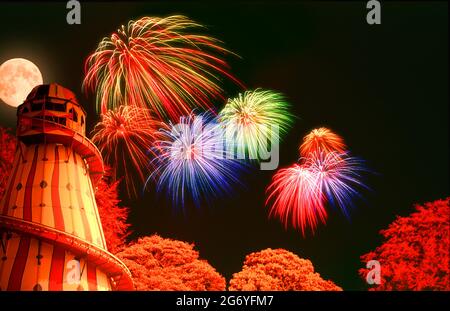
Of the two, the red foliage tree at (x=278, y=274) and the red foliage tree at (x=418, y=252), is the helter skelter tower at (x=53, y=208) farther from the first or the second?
the red foliage tree at (x=418, y=252)

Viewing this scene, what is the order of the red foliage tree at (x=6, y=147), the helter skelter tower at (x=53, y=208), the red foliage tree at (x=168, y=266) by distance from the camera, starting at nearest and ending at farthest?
the helter skelter tower at (x=53, y=208), the red foliage tree at (x=6, y=147), the red foliage tree at (x=168, y=266)

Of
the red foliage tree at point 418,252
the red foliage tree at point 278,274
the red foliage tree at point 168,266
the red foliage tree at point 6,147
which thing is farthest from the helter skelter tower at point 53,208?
the red foliage tree at point 418,252

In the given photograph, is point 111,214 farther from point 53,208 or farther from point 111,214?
point 53,208

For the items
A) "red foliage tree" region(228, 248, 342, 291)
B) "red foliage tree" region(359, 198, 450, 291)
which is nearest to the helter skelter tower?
"red foliage tree" region(228, 248, 342, 291)

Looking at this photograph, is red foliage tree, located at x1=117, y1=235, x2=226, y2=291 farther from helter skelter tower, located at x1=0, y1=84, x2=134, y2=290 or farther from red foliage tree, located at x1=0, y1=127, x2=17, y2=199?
helter skelter tower, located at x1=0, y1=84, x2=134, y2=290

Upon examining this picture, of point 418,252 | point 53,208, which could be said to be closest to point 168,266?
point 418,252
